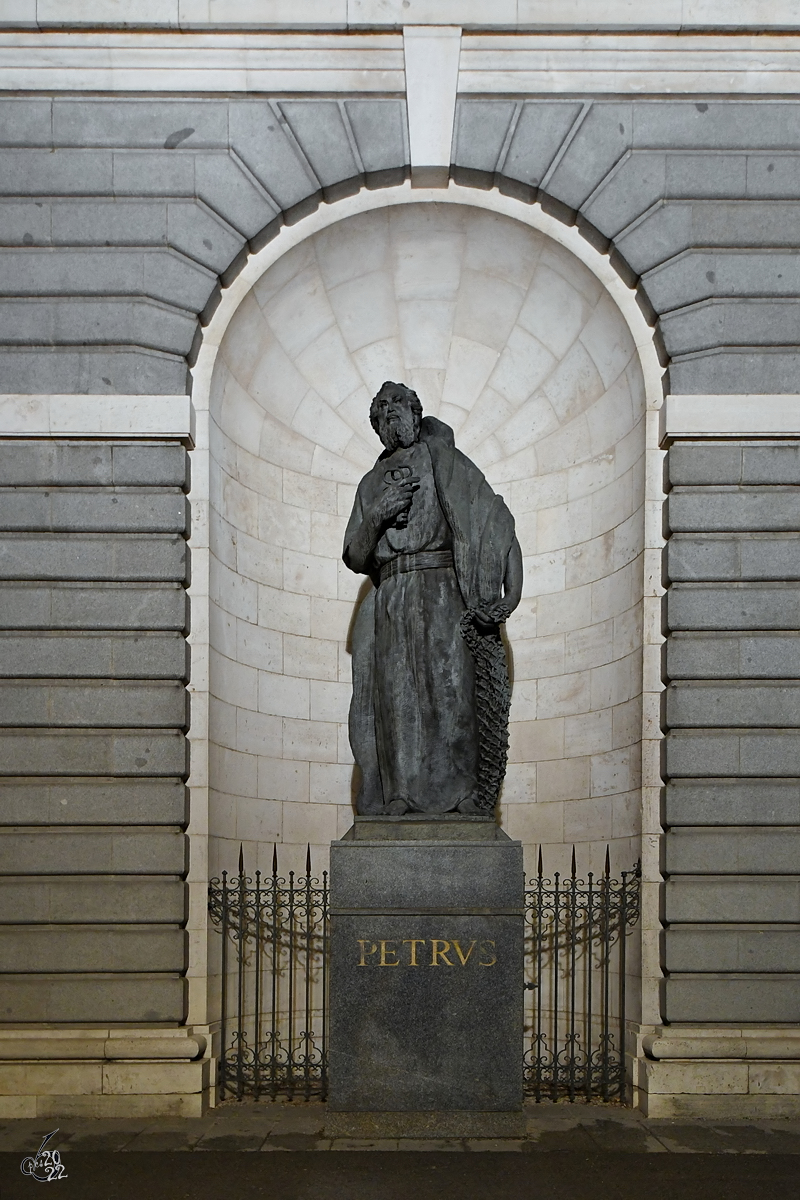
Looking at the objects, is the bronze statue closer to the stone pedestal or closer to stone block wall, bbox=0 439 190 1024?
the stone pedestal

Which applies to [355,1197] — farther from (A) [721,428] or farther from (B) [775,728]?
(A) [721,428]

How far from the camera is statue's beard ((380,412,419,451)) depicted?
812 cm

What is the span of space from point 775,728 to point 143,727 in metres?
4.39

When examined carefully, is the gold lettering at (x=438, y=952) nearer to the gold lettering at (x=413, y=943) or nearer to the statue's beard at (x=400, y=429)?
the gold lettering at (x=413, y=943)

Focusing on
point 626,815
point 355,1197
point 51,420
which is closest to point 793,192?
point 626,815

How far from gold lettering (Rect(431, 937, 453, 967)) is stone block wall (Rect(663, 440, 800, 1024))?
6.89ft

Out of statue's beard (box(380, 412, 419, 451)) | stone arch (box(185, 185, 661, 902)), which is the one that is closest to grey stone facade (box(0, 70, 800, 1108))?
stone arch (box(185, 185, 661, 902))

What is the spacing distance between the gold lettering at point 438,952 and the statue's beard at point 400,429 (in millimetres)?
3092

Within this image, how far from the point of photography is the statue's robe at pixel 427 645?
7.75 meters

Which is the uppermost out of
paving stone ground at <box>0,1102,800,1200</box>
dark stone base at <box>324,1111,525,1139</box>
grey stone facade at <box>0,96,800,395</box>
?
grey stone facade at <box>0,96,800,395</box>

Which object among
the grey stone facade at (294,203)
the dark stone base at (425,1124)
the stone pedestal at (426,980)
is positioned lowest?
the dark stone base at (425,1124)

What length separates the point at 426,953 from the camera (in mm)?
7211

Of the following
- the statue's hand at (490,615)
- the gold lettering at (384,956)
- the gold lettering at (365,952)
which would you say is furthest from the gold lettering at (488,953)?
the statue's hand at (490,615)

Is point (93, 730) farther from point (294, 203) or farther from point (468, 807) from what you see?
point (294, 203)
